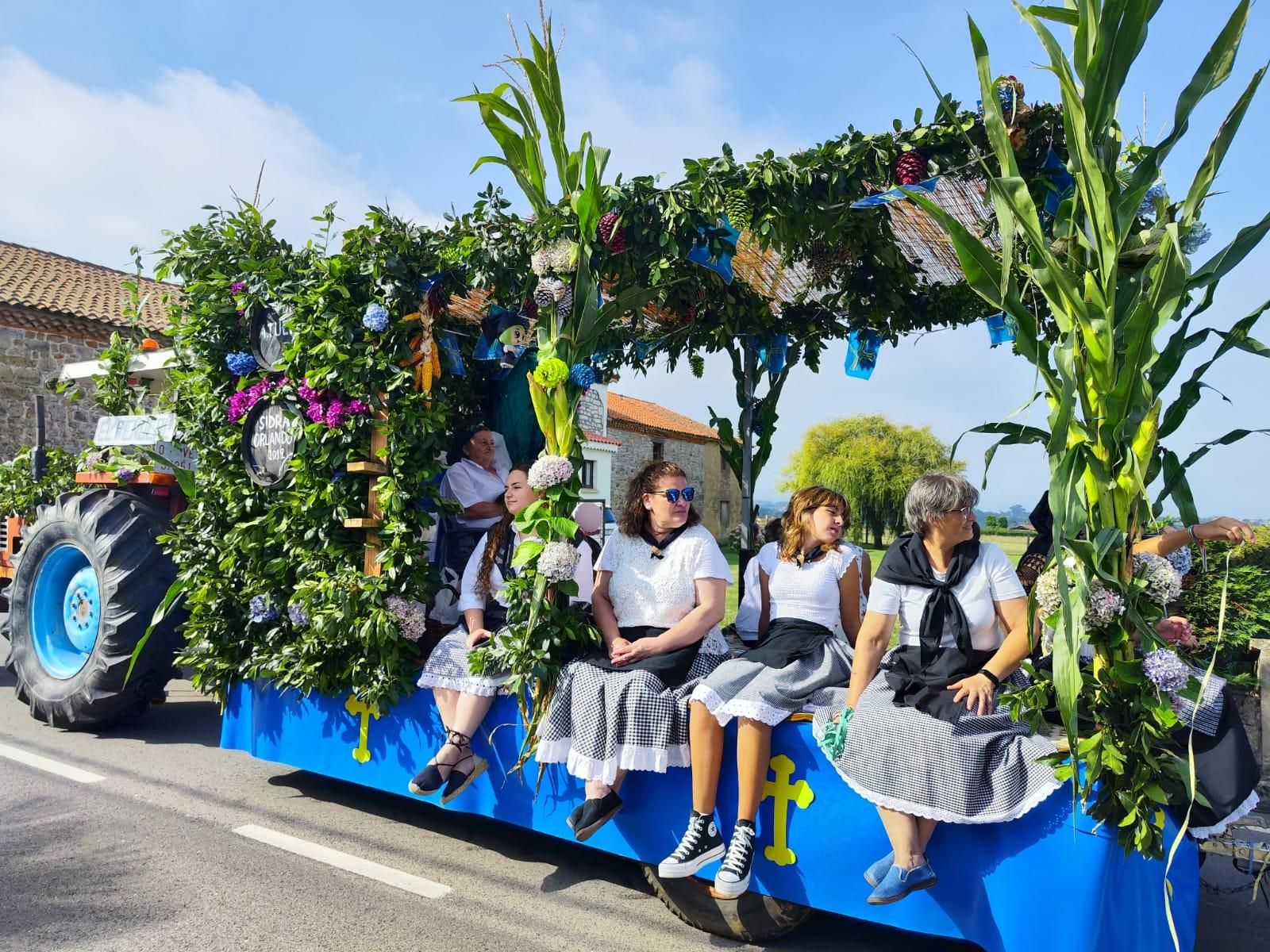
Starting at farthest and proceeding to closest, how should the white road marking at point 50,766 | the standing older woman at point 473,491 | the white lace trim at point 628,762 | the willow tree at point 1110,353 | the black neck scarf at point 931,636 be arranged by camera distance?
1. the white road marking at point 50,766
2. the standing older woman at point 473,491
3. the white lace trim at point 628,762
4. the black neck scarf at point 931,636
5. the willow tree at point 1110,353

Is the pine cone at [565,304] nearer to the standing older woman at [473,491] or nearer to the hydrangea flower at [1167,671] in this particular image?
the standing older woman at [473,491]

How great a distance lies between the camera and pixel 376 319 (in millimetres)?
3992

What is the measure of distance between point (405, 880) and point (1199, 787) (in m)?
2.70

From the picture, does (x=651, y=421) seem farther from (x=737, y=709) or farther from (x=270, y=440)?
(x=737, y=709)

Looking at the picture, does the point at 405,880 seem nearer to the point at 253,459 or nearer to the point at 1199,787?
the point at 253,459

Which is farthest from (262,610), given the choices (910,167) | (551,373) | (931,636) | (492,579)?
(910,167)

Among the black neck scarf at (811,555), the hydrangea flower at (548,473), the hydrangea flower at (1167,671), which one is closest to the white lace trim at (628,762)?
the black neck scarf at (811,555)

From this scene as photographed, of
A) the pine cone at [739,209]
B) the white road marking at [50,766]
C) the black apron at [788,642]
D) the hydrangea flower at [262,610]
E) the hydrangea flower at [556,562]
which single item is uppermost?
the pine cone at [739,209]

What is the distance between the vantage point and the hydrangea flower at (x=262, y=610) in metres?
4.41

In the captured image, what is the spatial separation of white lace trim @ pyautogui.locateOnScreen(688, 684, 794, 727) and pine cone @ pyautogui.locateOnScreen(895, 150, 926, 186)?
1.81m

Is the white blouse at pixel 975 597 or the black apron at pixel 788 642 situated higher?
the white blouse at pixel 975 597

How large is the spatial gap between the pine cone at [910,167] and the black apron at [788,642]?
5.34 feet

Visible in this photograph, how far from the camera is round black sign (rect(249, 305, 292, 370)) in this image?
445 centimetres

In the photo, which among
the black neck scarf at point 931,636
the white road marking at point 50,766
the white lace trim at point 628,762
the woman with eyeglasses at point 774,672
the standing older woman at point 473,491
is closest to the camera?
the black neck scarf at point 931,636
